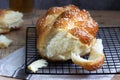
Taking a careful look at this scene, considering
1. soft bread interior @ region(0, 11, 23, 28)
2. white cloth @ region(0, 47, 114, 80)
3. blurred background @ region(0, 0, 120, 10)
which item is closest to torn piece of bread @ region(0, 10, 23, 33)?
soft bread interior @ region(0, 11, 23, 28)

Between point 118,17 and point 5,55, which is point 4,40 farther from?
point 118,17

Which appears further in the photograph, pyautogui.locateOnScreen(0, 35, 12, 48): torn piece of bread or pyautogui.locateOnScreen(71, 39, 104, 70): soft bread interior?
pyautogui.locateOnScreen(0, 35, 12, 48): torn piece of bread

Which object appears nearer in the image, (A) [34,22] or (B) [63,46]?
(B) [63,46]

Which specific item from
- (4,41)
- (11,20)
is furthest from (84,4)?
(4,41)

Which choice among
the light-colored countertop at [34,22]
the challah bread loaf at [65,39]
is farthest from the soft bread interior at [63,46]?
the light-colored countertop at [34,22]

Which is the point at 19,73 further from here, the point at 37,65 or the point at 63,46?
the point at 63,46

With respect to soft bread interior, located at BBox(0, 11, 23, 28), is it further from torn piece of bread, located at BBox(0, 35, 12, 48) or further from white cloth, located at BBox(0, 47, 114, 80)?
white cloth, located at BBox(0, 47, 114, 80)

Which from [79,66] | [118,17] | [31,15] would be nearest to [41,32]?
[79,66]
